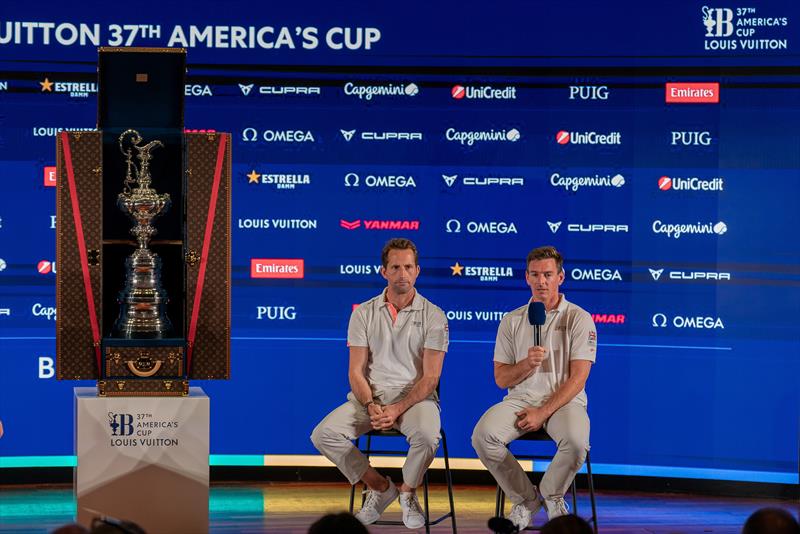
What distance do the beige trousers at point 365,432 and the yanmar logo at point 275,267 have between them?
4.31ft

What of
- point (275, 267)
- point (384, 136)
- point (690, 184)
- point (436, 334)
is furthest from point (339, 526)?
point (690, 184)

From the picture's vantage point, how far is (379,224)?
6.24m

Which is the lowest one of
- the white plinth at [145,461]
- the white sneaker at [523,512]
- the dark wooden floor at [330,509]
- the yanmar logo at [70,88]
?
the dark wooden floor at [330,509]

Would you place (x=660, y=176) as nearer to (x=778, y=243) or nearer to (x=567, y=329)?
(x=778, y=243)

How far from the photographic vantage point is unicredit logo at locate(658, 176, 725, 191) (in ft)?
20.0

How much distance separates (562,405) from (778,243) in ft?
6.04

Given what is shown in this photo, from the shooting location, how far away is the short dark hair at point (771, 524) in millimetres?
2432

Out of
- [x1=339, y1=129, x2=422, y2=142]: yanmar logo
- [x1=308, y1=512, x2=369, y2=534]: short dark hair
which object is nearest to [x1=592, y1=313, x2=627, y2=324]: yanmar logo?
[x1=339, y1=129, x2=422, y2=142]: yanmar logo

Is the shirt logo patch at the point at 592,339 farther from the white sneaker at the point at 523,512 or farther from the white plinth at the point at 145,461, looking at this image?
the white plinth at the point at 145,461

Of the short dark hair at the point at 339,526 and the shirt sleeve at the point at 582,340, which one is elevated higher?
the shirt sleeve at the point at 582,340

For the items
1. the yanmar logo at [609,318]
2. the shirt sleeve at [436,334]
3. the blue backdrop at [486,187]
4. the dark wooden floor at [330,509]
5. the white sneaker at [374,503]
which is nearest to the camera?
the white sneaker at [374,503]

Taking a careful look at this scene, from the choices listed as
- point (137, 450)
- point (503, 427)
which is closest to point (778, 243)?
point (503, 427)

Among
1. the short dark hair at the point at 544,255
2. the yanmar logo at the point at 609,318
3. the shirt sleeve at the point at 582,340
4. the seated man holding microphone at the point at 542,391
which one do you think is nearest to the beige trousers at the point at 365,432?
the seated man holding microphone at the point at 542,391

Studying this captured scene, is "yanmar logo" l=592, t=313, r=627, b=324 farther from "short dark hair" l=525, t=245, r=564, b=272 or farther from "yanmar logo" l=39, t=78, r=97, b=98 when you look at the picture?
"yanmar logo" l=39, t=78, r=97, b=98
